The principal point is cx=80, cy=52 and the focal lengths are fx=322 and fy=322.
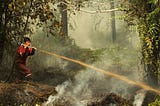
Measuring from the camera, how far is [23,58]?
10945 millimetres

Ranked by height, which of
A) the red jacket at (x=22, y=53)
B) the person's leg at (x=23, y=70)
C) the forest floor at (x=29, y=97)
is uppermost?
the red jacket at (x=22, y=53)

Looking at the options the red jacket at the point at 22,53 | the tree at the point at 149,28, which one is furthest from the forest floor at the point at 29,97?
the tree at the point at 149,28

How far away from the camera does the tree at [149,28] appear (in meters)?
10.2

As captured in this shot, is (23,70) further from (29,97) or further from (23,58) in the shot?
(29,97)

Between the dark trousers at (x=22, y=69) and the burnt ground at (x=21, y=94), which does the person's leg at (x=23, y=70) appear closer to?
the dark trousers at (x=22, y=69)

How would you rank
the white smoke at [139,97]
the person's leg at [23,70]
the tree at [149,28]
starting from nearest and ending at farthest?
the white smoke at [139,97] → the tree at [149,28] → the person's leg at [23,70]

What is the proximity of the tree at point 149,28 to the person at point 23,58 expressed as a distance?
354cm

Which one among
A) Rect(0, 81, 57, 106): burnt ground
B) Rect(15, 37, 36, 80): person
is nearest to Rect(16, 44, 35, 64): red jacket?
Rect(15, 37, 36, 80): person

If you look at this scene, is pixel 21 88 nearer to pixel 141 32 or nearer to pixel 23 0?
pixel 23 0

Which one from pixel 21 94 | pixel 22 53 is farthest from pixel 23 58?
pixel 21 94

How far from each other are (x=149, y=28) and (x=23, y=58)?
14.1 feet

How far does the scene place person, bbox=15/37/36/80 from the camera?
10.6 metres

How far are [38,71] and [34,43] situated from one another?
355cm

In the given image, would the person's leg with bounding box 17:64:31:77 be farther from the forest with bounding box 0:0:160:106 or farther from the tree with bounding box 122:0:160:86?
the tree with bounding box 122:0:160:86
